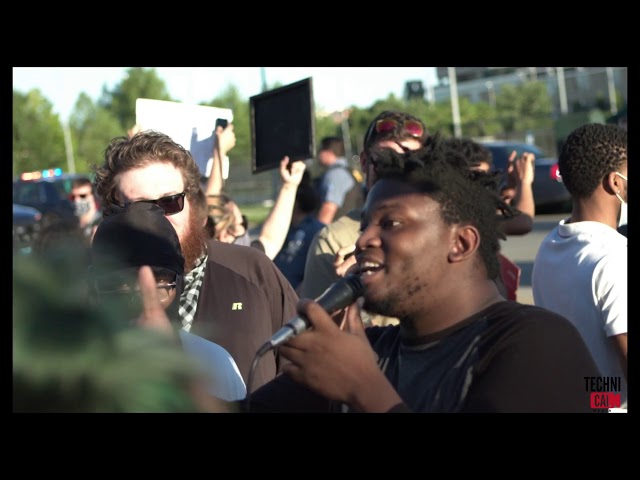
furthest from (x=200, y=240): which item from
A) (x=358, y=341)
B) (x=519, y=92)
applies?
(x=519, y=92)

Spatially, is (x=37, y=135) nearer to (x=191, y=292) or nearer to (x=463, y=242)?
(x=191, y=292)

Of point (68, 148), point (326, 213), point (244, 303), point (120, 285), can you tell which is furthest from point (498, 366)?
point (68, 148)

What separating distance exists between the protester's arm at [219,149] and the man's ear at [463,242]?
8.24ft

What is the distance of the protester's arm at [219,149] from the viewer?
188 inches

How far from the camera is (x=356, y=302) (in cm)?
223

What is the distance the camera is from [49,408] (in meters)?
1.44

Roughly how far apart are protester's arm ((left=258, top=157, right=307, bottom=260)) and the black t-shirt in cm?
256

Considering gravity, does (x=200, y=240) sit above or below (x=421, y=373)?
above

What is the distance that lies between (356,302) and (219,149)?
270cm

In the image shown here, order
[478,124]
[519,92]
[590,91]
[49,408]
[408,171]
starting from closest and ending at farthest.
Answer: [49,408] < [408,171] < [478,124] < [519,92] < [590,91]

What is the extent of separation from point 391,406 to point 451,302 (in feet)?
1.45

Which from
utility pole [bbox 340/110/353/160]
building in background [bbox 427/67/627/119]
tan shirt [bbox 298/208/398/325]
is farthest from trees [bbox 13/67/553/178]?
tan shirt [bbox 298/208/398/325]

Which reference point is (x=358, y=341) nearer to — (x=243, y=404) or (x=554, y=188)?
(x=243, y=404)
